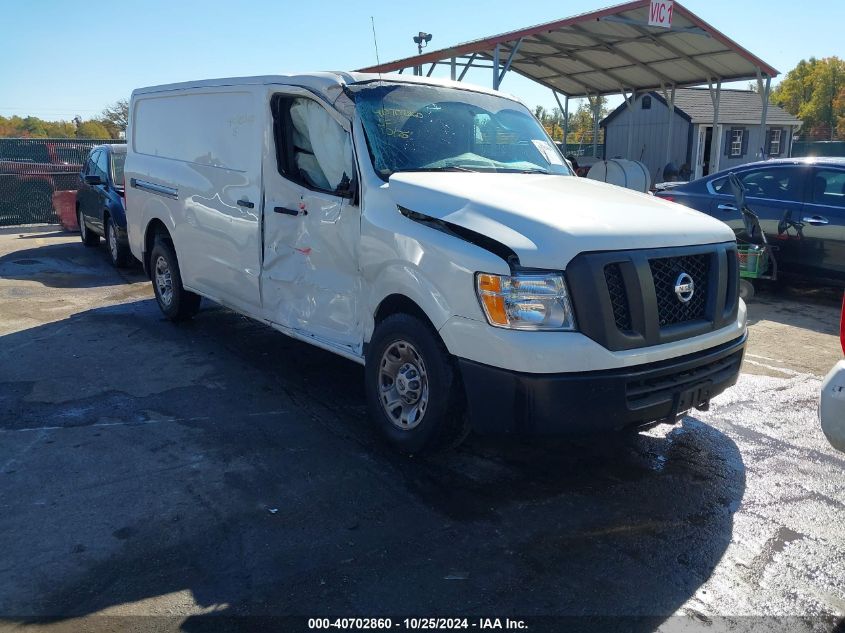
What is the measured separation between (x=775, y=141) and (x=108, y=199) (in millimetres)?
31781

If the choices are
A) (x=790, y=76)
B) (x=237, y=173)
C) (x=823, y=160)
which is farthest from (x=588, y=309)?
(x=790, y=76)

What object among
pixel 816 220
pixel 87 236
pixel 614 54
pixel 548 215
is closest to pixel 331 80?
pixel 548 215

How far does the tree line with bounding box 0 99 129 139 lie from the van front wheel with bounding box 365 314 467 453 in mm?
46648

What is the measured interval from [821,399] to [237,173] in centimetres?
445

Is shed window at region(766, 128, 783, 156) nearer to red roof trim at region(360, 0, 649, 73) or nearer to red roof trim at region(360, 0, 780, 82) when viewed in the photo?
red roof trim at region(360, 0, 780, 82)

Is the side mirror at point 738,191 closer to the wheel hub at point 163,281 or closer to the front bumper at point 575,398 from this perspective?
the front bumper at point 575,398

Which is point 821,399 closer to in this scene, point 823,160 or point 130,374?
point 130,374

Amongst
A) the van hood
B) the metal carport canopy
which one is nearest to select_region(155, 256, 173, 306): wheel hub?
the van hood

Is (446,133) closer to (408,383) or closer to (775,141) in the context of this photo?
(408,383)

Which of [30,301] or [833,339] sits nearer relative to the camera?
[833,339]

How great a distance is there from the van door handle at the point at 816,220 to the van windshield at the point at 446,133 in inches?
182

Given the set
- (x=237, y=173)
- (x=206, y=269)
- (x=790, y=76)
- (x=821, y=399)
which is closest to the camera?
(x=821, y=399)

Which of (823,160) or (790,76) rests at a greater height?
(790,76)

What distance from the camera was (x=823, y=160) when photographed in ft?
28.5
